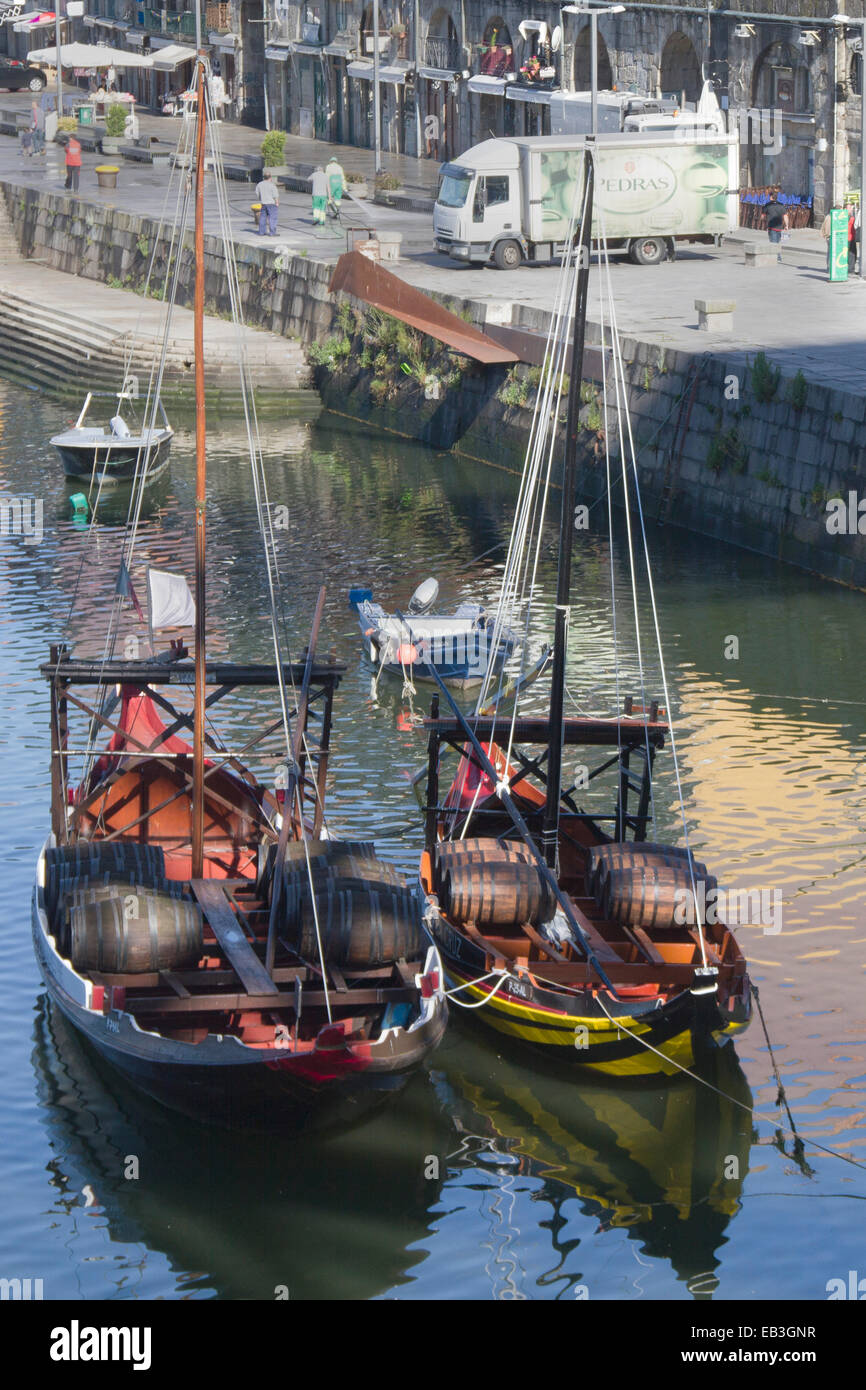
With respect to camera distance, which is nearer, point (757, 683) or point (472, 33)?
point (757, 683)

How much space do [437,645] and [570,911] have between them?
42.2ft

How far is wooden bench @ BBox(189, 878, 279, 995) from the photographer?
1838 cm

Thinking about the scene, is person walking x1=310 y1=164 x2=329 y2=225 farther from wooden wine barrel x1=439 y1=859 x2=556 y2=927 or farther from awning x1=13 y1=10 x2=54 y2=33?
awning x1=13 y1=10 x2=54 y2=33

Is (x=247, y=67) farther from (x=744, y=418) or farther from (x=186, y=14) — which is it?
(x=744, y=418)

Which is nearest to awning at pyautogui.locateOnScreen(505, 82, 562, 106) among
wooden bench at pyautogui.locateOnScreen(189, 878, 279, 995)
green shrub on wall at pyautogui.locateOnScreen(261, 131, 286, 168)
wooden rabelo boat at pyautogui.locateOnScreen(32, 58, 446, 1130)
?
green shrub on wall at pyautogui.locateOnScreen(261, 131, 286, 168)

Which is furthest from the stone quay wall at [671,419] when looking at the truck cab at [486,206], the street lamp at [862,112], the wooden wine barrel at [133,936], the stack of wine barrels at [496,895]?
the wooden wine barrel at [133,936]

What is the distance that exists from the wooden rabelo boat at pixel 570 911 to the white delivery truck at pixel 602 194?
32083 mm

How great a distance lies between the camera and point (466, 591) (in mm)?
37969

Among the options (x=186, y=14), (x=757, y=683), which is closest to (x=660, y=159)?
(x=757, y=683)

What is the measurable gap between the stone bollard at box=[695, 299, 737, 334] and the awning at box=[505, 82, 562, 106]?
24341mm

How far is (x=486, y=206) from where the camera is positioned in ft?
A: 176

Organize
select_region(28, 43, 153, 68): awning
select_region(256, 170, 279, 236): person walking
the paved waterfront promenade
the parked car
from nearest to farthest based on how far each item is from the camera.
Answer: the paved waterfront promenade, select_region(256, 170, 279, 236): person walking, select_region(28, 43, 153, 68): awning, the parked car

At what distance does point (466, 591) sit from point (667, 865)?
18.0 m
